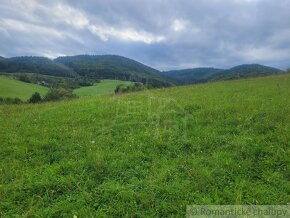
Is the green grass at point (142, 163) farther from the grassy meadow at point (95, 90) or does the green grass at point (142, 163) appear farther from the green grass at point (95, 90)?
the green grass at point (95, 90)

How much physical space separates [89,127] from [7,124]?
482 cm

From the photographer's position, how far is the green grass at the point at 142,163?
730cm

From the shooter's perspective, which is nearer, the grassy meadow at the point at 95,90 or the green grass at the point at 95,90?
the grassy meadow at the point at 95,90

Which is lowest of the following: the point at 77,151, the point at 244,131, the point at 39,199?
the point at 39,199

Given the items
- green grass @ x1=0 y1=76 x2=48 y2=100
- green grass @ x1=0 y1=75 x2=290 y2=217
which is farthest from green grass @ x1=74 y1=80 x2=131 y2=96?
green grass @ x1=0 y1=75 x2=290 y2=217

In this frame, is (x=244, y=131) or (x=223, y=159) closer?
(x=223, y=159)

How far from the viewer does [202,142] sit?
10750 millimetres

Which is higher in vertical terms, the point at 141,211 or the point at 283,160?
the point at 283,160

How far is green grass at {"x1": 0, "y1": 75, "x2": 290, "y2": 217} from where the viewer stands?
7305mm

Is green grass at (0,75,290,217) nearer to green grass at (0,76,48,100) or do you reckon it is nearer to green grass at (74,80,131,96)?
green grass at (74,80,131,96)

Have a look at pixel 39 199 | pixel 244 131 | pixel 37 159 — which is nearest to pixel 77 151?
pixel 37 159

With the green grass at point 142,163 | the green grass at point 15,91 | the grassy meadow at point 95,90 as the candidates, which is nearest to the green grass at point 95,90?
the grassy meadow at point 95,90

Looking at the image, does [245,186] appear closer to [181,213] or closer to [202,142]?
[181,213]

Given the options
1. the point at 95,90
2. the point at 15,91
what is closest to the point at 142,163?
the point at 95,90
